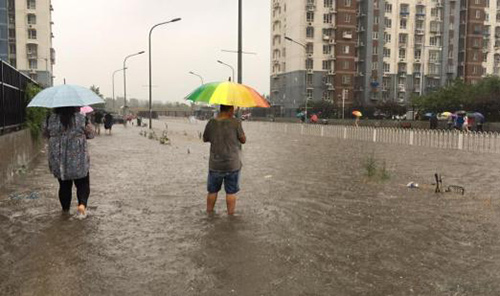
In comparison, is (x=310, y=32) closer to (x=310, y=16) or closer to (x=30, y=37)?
(x=310, y=16)

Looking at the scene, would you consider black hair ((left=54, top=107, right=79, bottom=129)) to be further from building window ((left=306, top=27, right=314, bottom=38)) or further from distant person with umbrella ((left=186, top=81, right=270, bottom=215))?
building window ((left=306, top=27, right=314, bottom=38))

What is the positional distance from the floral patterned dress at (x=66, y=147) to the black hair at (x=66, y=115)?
4cm

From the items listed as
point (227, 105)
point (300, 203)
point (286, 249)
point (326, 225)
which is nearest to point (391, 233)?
point (326, 225)

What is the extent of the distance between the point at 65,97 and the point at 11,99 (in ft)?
18.0

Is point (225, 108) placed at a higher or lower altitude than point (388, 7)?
lower

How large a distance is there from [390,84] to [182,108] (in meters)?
82.6

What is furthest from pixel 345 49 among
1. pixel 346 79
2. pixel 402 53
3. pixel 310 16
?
pixel 402 53

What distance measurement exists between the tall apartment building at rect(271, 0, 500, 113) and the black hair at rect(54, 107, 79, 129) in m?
69.7

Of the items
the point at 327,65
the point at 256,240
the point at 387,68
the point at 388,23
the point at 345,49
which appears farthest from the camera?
the point at 387,68

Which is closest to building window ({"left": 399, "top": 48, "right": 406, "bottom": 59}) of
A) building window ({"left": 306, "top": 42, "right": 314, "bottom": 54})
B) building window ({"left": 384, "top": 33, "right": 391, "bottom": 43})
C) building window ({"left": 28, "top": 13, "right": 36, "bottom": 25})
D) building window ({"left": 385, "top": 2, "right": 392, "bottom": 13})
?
building window ({"left": 384, "top": 33, "right": 391, "bottom": 43})

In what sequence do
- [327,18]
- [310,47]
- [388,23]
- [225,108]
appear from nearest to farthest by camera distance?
1. [225,108]
2. [310,47]
3. [327,18]
4. [388,23]

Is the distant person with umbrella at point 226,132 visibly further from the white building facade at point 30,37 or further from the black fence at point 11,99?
the white building facade at point 30,37

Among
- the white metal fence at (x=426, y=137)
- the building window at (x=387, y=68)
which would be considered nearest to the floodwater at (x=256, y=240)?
the white metal fence at (x=426, y=137)

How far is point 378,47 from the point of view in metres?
78.5
